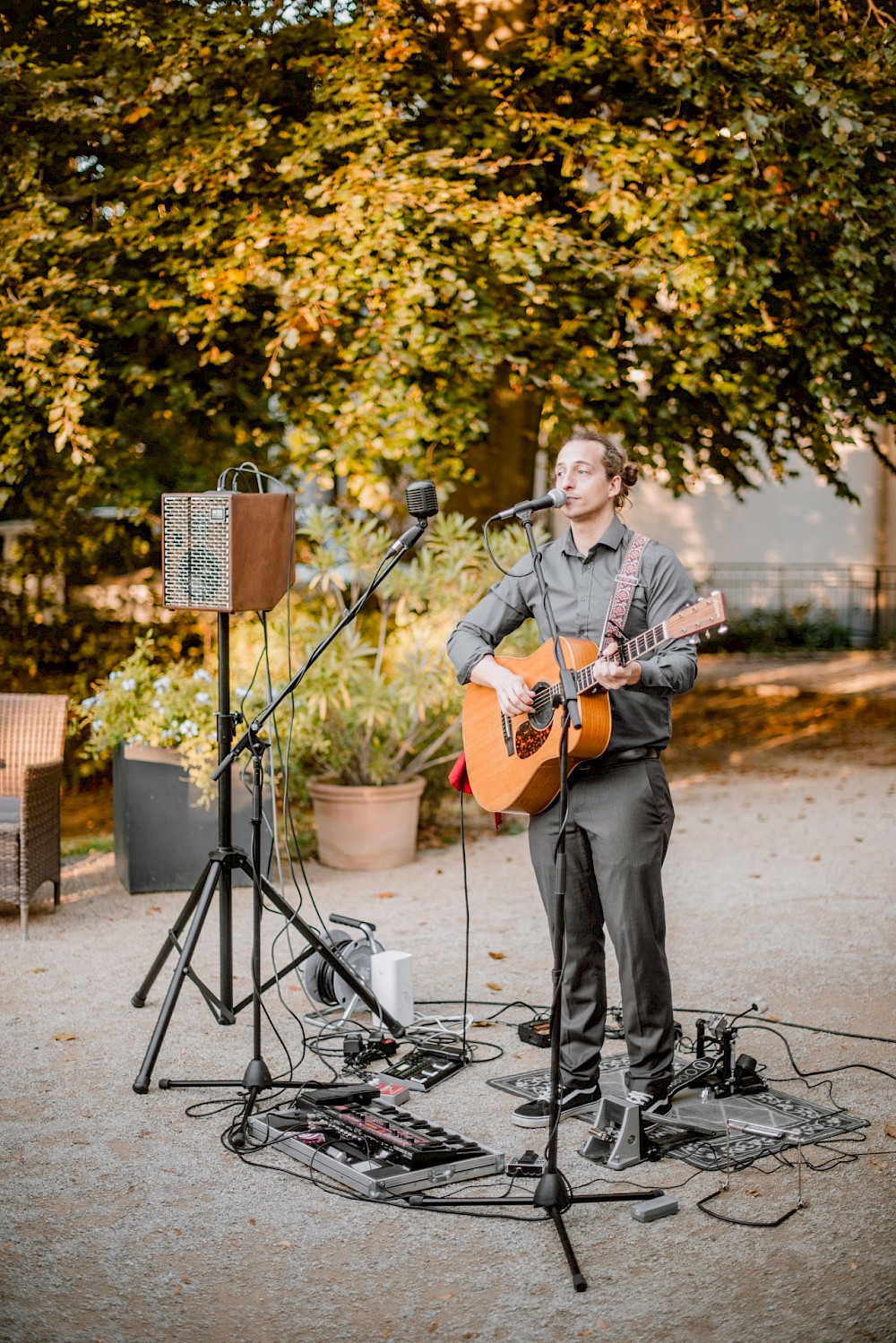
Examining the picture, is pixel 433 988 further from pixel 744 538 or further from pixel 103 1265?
pixel 744 538

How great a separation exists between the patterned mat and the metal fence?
17.1 meters

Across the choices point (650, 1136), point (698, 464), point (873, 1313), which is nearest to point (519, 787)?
point (650, 1136)

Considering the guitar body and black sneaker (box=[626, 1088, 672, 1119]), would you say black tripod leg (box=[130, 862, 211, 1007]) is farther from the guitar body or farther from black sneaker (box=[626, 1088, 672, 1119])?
black sneaker (box=[626, 1088, 672, 1119])

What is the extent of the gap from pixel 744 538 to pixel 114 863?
604 inches

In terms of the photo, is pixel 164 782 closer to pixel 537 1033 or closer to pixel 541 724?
pixel 537 1033

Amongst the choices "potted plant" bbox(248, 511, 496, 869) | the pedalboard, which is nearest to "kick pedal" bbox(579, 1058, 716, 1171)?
the pedalboard

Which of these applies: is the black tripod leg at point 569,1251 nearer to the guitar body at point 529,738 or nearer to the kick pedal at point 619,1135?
the kick pedal at point 619,1135

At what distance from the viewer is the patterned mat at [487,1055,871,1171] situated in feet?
12.1

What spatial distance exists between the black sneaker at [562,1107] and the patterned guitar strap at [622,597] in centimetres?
138

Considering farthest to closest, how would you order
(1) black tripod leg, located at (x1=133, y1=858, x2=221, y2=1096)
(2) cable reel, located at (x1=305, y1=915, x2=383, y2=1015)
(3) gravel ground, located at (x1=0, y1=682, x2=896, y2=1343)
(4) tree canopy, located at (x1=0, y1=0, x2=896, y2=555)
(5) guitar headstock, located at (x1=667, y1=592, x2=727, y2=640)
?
(4) tree canopy, located at (x1=0, y1=0, x2=896, y2=555) < (2) cable reel, located at (x1=305, y1=915, x2=383, y2=1015) < (1) black tripod leg, located at (x1=133, y1=858, x2=221, y2=1096) < (5) guitar headstock, located at (x1=667, y1=592, x2=727, y2=640) < (3) gravel ground, located at (x1=0, y1=682, x2=896, y2=1343)

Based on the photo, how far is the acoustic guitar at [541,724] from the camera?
3375 mm

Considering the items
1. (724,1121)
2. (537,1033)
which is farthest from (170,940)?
(724,1121)

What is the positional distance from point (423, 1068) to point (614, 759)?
1.33 m

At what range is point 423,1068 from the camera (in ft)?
14.3
